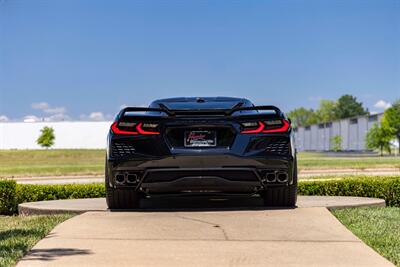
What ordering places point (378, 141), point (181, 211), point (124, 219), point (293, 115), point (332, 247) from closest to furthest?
point (332, 247) < point (124, 219) < point (181, 211) < point (378, 141) < point (293, 115)

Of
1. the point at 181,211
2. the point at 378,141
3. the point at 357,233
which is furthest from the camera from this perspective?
the point at 378,141

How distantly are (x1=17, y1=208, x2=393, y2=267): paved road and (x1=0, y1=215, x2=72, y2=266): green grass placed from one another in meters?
0.11

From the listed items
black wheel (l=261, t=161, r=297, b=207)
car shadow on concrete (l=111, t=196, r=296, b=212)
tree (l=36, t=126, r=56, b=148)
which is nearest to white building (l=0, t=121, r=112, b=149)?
tree (l=36, t=126, r=56, b=148)

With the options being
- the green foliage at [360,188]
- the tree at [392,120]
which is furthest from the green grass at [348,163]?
the tree at [392,120]

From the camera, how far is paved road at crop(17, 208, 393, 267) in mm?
4188

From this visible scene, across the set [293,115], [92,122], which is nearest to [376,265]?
[92,122]

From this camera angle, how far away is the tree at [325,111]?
169 metres

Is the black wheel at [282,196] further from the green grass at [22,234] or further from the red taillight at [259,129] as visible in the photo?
the green grass at [22,234]

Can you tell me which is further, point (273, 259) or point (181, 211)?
point (181, 211)

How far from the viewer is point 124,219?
19.3 feet

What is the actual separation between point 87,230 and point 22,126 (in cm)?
10065

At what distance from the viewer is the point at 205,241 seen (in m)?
4.79

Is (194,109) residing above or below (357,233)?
above

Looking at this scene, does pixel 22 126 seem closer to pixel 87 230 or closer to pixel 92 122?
pixel 92 122
